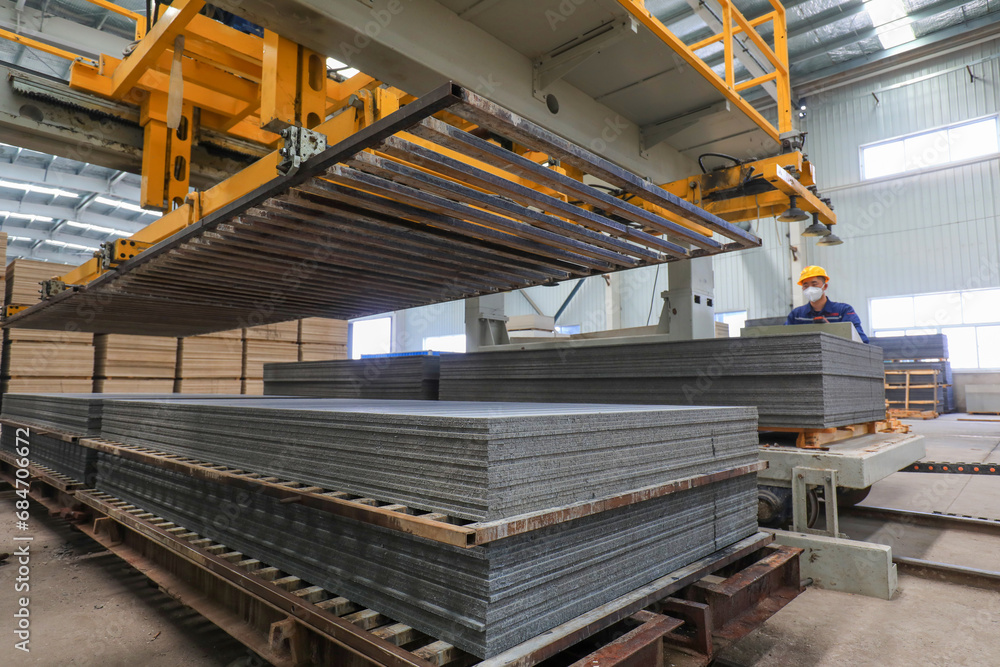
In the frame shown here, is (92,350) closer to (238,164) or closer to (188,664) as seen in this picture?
(238,164)

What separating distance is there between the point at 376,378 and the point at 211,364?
392cm

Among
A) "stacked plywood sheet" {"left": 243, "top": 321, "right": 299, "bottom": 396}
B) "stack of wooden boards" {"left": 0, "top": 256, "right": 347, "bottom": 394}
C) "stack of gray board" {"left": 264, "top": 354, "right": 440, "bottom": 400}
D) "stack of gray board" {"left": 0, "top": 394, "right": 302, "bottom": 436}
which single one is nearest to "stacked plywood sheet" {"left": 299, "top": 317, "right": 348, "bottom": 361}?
"stack of wooden boards" {"left": 0, "top": 256, "right": 347, "bottom": 394}

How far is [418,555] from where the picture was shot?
147 centimetres

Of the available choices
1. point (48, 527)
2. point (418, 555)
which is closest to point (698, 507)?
point (418, 555)

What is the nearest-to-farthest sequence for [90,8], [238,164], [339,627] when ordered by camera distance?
[339,627] < [238,164] < [90,8]

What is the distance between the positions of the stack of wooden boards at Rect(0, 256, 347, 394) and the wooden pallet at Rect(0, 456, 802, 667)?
533cm

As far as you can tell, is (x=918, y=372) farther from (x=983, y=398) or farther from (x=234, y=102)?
(x=234, y=102)

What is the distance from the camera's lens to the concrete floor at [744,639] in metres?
2.29

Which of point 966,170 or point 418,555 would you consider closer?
point 418,555

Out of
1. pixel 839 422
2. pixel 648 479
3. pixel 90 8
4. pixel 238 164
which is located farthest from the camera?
pixel 90 8

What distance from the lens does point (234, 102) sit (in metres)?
3.41

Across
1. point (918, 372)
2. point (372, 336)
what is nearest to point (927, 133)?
point (918, 372)

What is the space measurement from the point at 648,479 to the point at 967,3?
14447mm

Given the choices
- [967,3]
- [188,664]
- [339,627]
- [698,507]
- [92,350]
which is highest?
[967,3]
